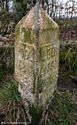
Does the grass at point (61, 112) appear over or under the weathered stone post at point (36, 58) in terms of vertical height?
under

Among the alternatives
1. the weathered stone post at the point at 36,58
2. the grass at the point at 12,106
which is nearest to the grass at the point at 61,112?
the weathered stone post at the point at 36,58

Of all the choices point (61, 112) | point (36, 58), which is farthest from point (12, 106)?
point (36, 58)

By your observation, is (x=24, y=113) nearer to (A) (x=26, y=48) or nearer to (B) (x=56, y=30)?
(A) (x=26, y=48)

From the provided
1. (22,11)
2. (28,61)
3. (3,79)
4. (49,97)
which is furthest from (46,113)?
(22,11)

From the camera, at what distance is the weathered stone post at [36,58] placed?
10.8 feet

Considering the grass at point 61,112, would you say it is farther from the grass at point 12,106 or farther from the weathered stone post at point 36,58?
the grass at point 12,106

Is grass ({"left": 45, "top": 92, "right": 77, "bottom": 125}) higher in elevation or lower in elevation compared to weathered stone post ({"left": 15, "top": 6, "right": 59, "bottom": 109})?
lower

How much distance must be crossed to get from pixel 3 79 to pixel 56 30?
5.13ft

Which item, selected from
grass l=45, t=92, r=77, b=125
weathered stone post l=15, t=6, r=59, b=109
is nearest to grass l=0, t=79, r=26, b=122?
weathered stone post l=15, t=6, r=59, b=109

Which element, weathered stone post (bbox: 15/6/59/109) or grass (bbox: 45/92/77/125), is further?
grass (bbox: 45/92/77/125)

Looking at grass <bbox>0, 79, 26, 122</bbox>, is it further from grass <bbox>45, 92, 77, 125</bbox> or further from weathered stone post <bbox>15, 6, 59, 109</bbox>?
grass <bbox>45, 92, 77, 125</bbox>

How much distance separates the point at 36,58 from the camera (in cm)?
332

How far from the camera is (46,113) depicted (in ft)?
11.8

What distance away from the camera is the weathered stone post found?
10.8ft
